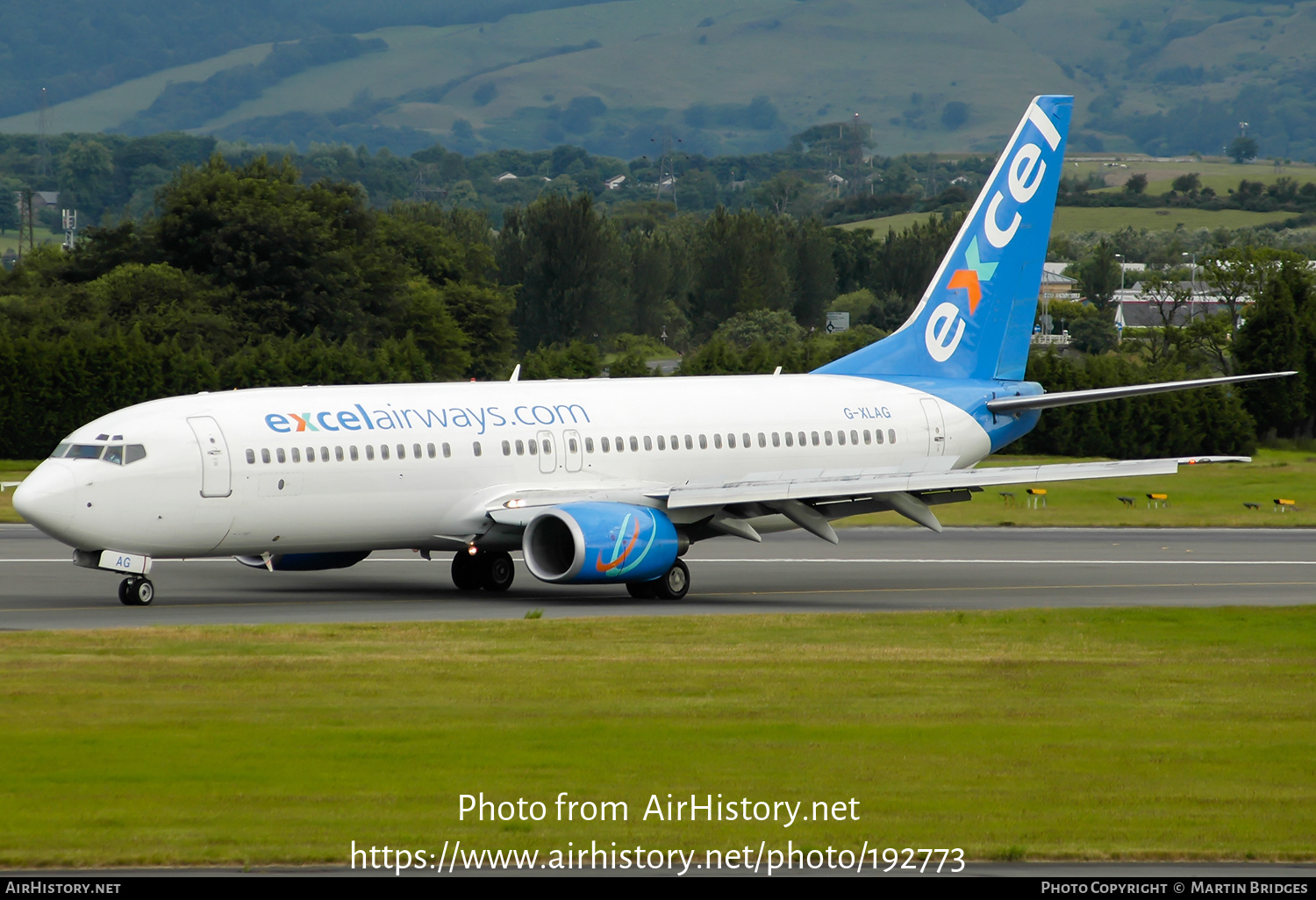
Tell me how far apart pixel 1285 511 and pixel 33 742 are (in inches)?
1766

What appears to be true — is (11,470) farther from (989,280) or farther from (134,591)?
(989,280)

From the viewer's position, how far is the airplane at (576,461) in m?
31.1

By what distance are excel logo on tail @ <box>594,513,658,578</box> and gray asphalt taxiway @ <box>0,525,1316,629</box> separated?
76cm

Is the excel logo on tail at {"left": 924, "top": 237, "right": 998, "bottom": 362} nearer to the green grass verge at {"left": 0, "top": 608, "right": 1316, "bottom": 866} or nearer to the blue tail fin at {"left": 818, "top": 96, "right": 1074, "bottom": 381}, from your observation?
the blue tail fin at {"left": 818, "top": 96, "right": 1074, "bottom": 381}

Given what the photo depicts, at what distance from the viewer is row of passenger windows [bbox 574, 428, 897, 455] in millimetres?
35781

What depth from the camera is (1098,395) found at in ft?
124

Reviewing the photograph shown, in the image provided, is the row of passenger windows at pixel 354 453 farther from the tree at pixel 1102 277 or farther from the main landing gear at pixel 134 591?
the tree at pixel 1102 277

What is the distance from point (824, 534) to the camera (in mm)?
35438

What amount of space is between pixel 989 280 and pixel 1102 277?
15108 centimetres

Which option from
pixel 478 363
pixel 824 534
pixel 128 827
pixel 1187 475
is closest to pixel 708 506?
pixel 824 534

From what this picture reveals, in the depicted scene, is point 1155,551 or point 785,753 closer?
point 785,753

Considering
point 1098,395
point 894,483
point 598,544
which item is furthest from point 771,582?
point 1098,395

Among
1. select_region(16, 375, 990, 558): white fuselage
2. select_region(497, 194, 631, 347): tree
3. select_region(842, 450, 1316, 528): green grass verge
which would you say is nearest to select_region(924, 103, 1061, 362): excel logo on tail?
select_region(16, 375, 990, 558): white fuselage
